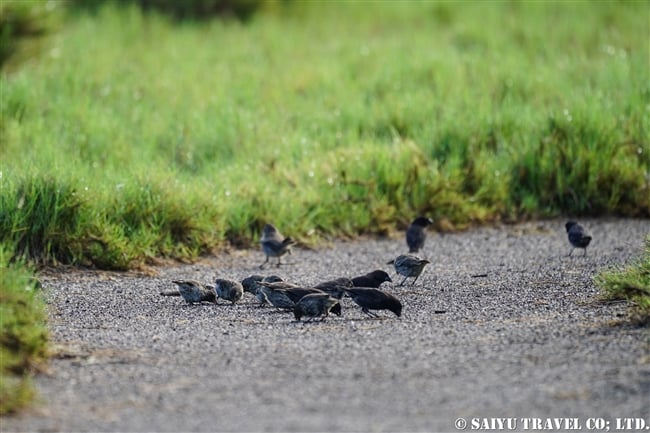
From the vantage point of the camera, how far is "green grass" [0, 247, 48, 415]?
5.47 m

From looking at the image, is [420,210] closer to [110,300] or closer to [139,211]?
[139,211]

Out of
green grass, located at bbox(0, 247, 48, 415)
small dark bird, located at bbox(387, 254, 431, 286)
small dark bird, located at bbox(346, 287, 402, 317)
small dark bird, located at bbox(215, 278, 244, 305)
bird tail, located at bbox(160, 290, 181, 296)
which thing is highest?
green grass, located at bbox(0, 247, 48, 415)

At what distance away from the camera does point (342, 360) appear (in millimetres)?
6285

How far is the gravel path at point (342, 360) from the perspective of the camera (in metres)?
5.36

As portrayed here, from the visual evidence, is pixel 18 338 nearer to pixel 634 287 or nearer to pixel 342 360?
pixel 342 360

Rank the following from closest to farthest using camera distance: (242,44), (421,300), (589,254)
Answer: (421,300) → (589,254) → (242,44)

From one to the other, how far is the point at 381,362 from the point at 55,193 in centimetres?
449

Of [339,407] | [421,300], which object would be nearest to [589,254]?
[421,300]

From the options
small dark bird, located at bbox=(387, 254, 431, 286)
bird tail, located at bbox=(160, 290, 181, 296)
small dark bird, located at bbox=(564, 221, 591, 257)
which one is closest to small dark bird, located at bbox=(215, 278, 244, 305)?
bird tail, located at bbox=(160, 290, 181, 296)

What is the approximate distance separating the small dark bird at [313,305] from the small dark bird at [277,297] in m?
0.27

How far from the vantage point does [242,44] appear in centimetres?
1798

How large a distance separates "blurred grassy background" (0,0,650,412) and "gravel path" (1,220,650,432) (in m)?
0.98

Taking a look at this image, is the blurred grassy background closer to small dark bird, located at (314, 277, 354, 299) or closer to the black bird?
small dark bird, located at (314, 277, 354, 299)

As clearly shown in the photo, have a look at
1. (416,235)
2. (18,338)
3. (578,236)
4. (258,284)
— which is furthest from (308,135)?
(18,338)
